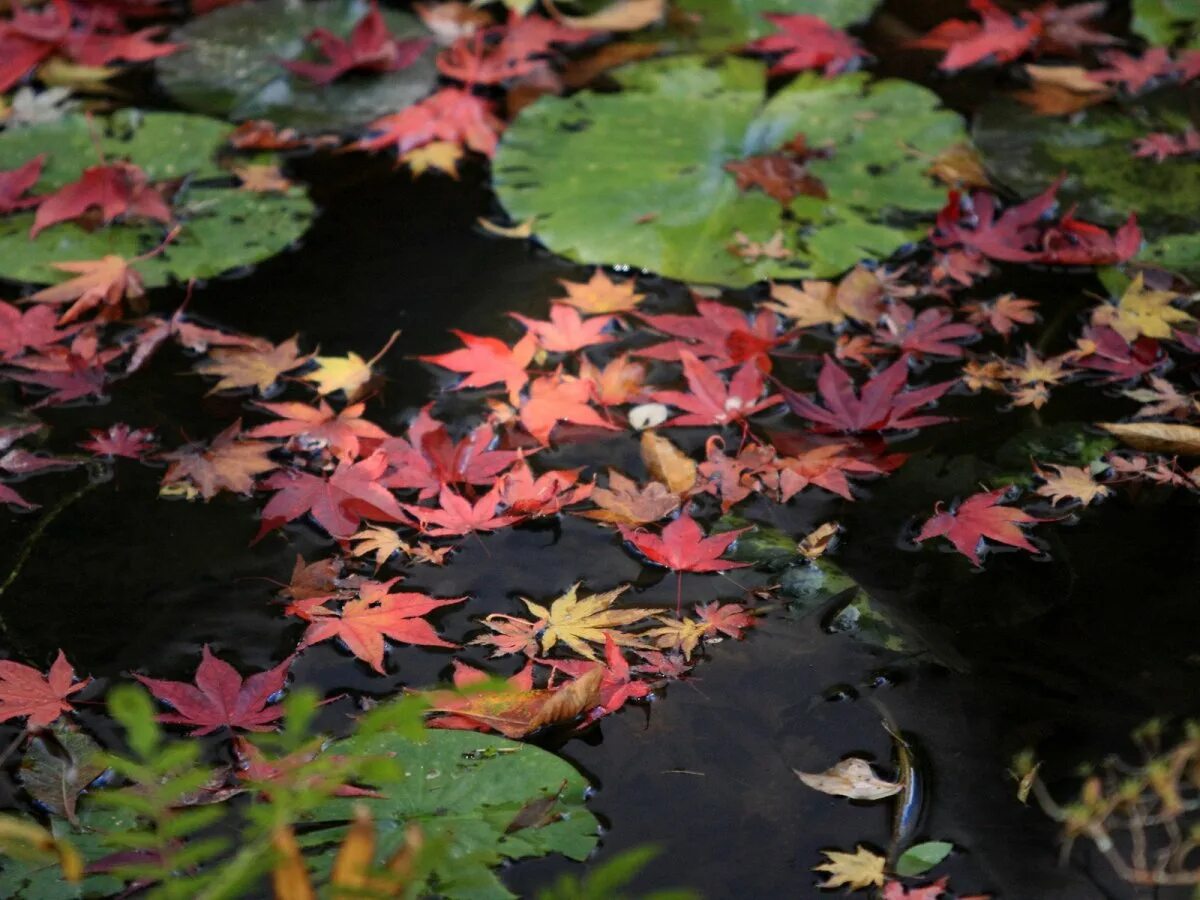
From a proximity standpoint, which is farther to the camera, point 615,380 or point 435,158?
point 435,158

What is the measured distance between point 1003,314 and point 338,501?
1202mm

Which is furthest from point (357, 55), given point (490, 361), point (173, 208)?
point (490, 361)

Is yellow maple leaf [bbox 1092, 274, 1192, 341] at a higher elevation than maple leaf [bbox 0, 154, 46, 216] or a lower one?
lower

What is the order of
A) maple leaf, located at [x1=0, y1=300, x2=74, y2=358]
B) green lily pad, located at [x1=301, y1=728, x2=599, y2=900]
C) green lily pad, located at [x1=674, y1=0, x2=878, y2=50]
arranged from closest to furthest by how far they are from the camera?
green lily pad, located at [x1=301, y1=728, x2=599, y2=900] → maple leaf, located at [x1=0, y1=300, x2=74, y2=358] → green lily pad, located at [x1=674, y1=0, x2=878, y2=50]

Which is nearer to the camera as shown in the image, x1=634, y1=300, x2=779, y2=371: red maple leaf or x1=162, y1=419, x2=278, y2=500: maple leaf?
x1=162, y1=419, x2=278, y2=500: maple leaf

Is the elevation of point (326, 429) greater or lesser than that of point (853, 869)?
greater

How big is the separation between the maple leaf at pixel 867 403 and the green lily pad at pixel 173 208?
1.15 metres

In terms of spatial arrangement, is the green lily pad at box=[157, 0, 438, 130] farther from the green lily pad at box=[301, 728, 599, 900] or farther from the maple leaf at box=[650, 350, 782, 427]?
the green lily pad at box=[301, 728, 599, 900]

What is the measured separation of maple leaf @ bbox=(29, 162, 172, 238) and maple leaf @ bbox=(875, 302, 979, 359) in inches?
57.0

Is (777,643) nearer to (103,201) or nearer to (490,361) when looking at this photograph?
(490,361)

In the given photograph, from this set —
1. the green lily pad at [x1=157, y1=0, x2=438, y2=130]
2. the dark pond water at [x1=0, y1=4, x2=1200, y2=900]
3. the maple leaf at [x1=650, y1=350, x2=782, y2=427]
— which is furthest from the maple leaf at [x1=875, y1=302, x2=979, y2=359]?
the green lily pad at [x1=157, y1=0, x2=438, y2=130]

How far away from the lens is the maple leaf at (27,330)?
6.77 ft

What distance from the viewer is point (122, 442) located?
6.12ft

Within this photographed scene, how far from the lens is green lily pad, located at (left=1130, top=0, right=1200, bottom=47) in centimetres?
279
